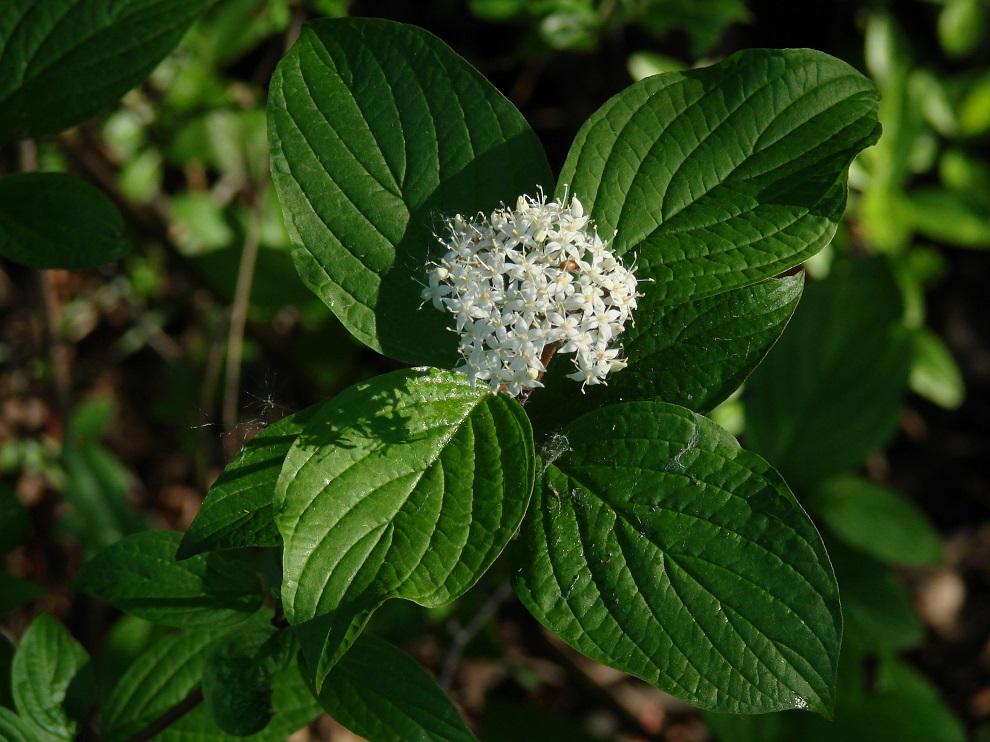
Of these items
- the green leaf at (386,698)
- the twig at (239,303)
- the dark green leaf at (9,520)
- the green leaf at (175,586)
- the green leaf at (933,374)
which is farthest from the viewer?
the green leaf at (933,374)

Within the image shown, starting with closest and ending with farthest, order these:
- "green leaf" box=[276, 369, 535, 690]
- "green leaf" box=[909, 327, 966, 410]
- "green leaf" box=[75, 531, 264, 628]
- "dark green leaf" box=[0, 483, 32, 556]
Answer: "green leaf" box=[276, 369, 535, 690] → "green leaf" box=[75, 531, 264, 628] → "dark green leaf" box=[0, 483, 32, 556] → "green leaf" box=[909, 327, 966, 410]

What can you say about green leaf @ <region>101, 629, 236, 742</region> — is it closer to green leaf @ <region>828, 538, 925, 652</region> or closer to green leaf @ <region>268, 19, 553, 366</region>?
green leaf @ <region>268, 19, 553, 366</region>

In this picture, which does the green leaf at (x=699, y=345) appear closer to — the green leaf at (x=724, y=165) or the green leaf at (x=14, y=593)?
the green leaf at (x=724, y=165)

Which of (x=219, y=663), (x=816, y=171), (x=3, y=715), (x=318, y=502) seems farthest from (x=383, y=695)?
(x=816, y=171)

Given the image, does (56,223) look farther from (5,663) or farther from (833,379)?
(833,379)

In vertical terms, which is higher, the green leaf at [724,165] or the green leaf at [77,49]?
the green leaf at [77,49]

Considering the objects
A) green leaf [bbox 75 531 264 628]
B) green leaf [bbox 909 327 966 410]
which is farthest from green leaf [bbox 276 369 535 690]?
green leaf [bbox 909 327 966 410]

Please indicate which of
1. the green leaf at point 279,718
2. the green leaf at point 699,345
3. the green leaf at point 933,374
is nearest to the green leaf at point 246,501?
the green leaf at point 279,718
